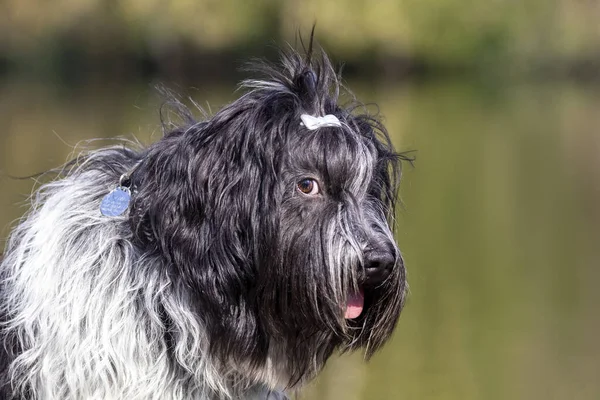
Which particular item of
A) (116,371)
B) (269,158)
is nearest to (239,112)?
(269,158)

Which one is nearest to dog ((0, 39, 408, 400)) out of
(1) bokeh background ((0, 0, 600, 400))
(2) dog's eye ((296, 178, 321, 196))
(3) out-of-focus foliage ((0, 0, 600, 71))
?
(2) dog's eye ((296, 178, 321, 196))

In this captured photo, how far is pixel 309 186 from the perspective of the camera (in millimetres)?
2832

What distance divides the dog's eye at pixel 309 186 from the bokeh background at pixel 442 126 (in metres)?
0.96

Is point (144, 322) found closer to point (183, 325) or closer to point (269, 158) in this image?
point (183, 325)

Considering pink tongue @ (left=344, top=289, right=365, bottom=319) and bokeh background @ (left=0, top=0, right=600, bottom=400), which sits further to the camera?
bokeh background @ (left=0, top=0, right=600, bottom=400)

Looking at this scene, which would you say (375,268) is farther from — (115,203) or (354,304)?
(115,203)

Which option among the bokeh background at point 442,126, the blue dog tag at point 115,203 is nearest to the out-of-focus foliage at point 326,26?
→ the bokeh background at point 442,126

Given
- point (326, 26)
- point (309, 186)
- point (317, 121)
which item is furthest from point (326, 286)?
point (326, 26)

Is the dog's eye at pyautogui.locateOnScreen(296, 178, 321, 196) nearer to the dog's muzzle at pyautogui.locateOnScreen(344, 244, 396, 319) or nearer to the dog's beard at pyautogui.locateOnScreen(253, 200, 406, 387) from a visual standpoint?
the dog's beard at pyautogui.locateOnScreen(253, 200, 406, 387)

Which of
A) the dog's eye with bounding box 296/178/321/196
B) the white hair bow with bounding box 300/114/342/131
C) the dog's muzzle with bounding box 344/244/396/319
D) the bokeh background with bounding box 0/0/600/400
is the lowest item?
the bokeh background with bounding box 0/0/600/400

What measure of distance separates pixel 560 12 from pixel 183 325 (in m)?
27.1

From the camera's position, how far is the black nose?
2.72 meters

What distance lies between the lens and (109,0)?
25.2 metres

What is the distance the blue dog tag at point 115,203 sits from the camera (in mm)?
3025
